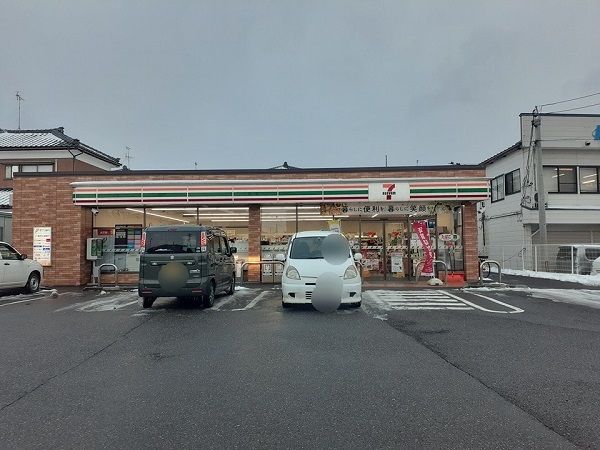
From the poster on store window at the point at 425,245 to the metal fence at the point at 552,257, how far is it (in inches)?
269

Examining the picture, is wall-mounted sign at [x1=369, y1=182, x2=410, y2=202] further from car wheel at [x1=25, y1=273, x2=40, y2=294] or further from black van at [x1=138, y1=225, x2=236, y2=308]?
car wheel at [x1=25, y1=273, x2=40, y2=294]

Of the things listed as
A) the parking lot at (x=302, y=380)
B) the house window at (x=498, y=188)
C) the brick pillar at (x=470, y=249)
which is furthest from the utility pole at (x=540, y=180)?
the parking lot at (x=302, y=380)

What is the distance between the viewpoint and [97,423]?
383 cm

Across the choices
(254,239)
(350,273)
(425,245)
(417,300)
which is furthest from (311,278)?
(425,245)

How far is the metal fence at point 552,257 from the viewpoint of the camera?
58.7 feet

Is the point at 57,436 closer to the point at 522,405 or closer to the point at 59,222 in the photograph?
the point at 522,405

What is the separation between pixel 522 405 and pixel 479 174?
43.9 ft

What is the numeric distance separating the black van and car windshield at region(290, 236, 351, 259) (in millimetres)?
2018

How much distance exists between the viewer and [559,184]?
919 inches

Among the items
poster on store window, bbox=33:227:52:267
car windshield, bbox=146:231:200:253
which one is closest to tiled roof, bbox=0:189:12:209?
poster on store window, bbox=33:227:52:267

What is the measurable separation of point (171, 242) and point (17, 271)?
6587 millimetres

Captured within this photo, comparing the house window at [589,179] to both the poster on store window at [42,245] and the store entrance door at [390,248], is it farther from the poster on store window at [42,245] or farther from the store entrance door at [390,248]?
the poster on store window at [42,245]

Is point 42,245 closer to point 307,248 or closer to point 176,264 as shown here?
point 176,264

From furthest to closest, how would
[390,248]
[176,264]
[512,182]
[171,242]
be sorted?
[512,182] < [390,248] < [171,242] < [176,264]
